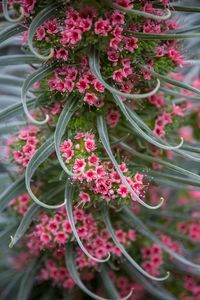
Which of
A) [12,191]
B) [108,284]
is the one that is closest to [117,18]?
[12,191]

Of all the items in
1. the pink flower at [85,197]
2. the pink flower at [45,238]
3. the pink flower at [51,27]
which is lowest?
the pink flower at [45,238]

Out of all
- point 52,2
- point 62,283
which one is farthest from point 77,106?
point 62,283

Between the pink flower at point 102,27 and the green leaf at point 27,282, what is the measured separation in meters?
0.85

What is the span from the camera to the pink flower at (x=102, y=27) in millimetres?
1332

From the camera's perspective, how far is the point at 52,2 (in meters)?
1.35

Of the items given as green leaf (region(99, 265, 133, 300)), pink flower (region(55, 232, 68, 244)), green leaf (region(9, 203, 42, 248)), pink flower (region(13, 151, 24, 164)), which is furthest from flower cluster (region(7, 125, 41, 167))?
green leaf (region(99, 265, 133, 300))

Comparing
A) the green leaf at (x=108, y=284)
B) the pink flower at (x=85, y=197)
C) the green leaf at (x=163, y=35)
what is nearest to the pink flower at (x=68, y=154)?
the pink flower at (x=85, y=197)

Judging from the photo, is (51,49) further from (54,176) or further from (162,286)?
(162,286)

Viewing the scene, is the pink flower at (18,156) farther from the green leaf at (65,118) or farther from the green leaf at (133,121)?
the green leaf at (133,121)

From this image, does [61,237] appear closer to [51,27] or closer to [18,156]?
[18,156]

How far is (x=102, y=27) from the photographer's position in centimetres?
133

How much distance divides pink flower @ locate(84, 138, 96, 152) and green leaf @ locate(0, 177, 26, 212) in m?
0.28

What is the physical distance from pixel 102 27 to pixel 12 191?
55cm

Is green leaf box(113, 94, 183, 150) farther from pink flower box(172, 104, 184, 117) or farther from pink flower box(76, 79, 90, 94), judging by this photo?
pink flower box(172, 104, 184, 117)
